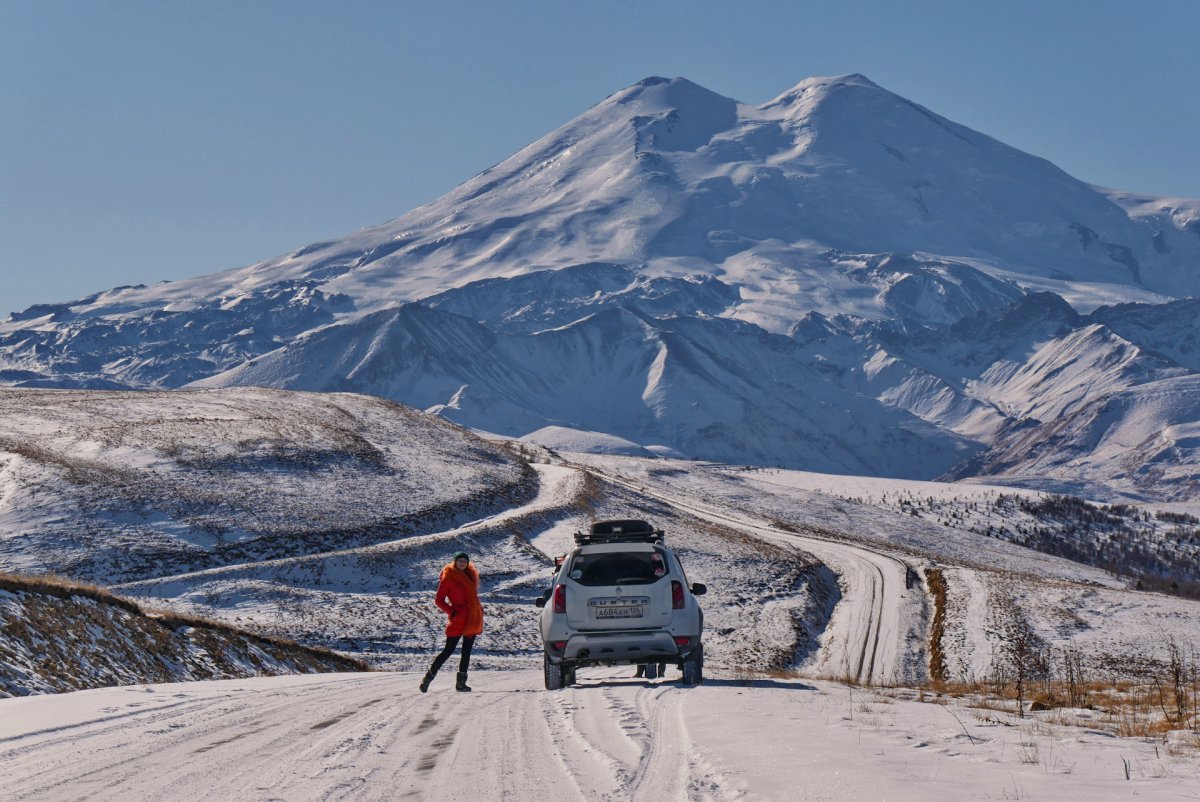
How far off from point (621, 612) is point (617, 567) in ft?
2.76

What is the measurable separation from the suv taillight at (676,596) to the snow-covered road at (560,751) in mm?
2826

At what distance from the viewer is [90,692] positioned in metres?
17.0

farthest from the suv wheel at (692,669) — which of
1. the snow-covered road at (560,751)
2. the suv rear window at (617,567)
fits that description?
the snow-covered road at (560,751)

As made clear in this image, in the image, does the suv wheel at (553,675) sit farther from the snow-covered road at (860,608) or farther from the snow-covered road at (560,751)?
the snow-covered road at (860,608)

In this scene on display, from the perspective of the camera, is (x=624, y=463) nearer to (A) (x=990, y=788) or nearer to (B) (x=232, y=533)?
(B) (x=232, y=533)

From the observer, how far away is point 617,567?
19625 millimetres

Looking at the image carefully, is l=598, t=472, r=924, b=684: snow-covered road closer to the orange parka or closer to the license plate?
the license plate

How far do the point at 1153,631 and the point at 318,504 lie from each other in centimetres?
4134

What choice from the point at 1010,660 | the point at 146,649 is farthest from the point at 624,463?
the point at 146,649

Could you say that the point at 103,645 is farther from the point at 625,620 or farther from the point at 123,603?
the point at 625,620

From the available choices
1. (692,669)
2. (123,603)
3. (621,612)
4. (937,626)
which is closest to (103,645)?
(123,603)

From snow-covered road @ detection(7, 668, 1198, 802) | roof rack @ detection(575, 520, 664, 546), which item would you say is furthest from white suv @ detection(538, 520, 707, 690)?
snow-covered road @ detection(7, 668, 1198, 802)

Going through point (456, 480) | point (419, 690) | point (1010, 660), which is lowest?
point (1010, 660)

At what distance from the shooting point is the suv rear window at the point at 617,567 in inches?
764
